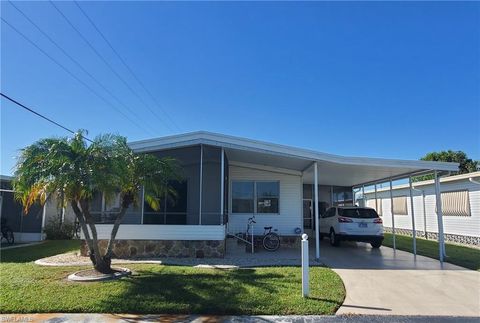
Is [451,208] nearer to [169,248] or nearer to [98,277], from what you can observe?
[169,248]

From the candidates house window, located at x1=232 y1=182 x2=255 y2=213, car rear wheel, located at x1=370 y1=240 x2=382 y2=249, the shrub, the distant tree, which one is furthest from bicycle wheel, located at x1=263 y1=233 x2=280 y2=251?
the distant tree

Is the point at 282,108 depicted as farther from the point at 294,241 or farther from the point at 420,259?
the point at 420,259

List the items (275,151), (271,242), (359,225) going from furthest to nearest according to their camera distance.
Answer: (359,225)
(271,242)
(275,151)

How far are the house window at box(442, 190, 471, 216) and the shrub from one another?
58.6 ft

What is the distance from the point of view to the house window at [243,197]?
14812mm

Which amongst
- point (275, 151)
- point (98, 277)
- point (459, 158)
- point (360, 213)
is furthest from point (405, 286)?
point (459, 158)

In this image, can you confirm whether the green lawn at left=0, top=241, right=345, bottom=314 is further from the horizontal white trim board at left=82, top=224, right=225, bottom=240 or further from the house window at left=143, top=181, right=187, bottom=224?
the house window at left=143, top=181, right=187, bottom=224

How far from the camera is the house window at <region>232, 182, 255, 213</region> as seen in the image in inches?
583

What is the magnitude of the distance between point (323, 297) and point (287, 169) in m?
8.58

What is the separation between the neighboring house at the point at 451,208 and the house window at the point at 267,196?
5.36m

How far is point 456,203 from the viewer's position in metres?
16.4

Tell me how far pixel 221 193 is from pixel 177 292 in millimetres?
5228

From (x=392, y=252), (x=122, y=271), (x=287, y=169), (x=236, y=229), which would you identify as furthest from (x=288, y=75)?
(x=122, y=271)

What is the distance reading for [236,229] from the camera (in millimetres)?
14633
